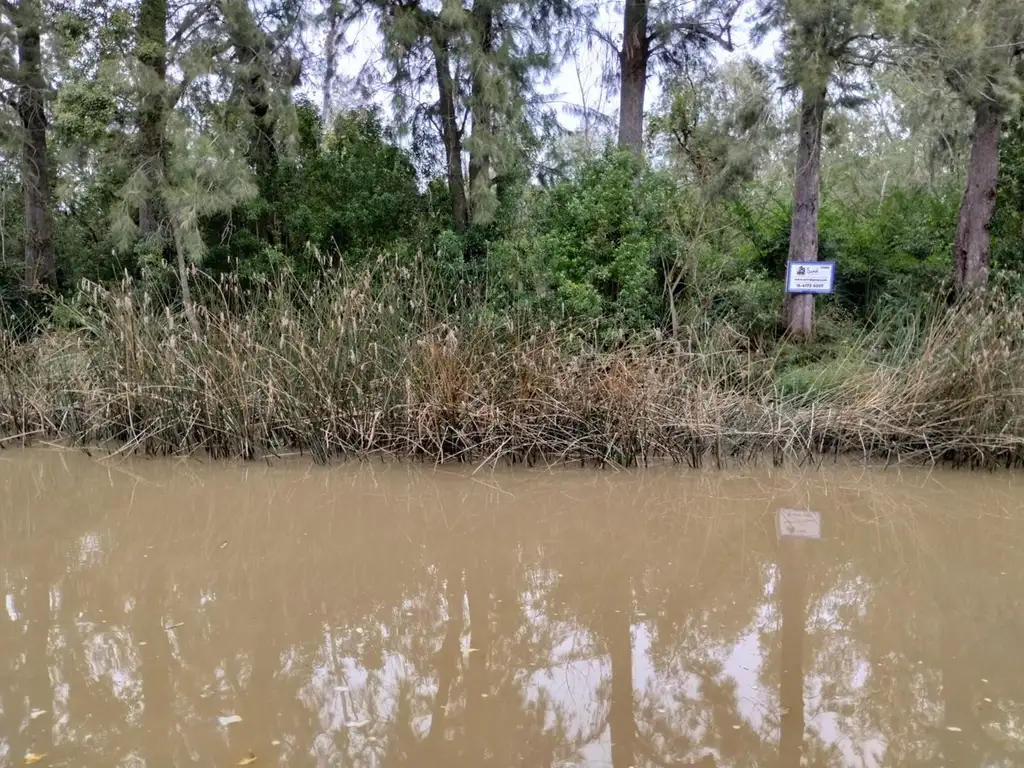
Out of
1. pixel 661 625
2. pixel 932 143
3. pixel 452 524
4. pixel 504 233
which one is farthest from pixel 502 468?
pixel 932 143

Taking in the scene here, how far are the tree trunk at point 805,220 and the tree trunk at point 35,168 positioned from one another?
9.96 m

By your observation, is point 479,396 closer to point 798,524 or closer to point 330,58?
point 798,524

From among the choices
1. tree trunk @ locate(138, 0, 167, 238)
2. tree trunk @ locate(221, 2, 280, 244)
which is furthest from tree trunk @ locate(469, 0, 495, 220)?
tree trunk @ locate(138, 0, 167, 238)

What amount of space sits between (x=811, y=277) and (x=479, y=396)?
425 centimetres

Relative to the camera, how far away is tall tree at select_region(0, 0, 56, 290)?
35.4ft

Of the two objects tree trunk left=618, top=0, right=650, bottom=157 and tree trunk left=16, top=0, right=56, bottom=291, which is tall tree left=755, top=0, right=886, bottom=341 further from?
tree trunk left=16, top=0, right=56, bottom=291

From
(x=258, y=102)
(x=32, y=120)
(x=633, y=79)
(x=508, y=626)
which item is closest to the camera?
(x=508, y=626)

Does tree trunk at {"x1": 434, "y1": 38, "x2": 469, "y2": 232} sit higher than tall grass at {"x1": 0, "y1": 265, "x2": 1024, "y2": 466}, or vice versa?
tree trunk at {"x1": 434, "y1": 38, "x2": 469, "y2": 232}

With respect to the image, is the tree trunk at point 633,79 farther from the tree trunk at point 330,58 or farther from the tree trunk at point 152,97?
the tree trunk at point 152,97

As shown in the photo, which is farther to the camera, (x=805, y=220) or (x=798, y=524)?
(x=805, y=220)

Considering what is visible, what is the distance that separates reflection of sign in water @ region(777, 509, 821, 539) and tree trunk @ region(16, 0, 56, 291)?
35.1ft

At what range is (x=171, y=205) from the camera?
9430 millimetres

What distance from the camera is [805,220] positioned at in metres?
8.87

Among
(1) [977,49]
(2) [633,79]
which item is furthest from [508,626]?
(2) [633,79]
